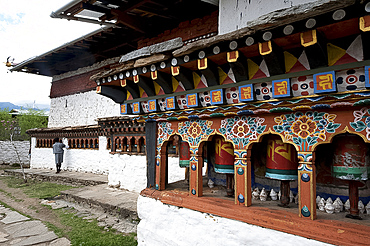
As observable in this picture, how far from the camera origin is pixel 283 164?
204 cm

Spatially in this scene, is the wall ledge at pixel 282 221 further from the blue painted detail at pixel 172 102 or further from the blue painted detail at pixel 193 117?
the blue painted detail at pixel 172 102

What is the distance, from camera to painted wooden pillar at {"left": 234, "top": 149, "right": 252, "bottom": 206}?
6.98ft

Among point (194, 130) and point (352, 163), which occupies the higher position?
point (194, 130)

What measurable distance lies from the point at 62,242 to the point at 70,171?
Answer: 732 cm

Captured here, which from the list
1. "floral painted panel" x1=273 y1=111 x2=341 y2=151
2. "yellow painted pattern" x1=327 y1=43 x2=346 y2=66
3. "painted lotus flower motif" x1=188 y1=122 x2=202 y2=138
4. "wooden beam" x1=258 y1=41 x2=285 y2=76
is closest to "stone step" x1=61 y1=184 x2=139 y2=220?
"painted lotus flower motif" x1=188 y1=122 x2=202 y2=138

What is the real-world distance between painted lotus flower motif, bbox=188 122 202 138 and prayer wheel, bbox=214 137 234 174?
0.84 feet

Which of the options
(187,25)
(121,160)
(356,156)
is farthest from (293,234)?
(121,160)

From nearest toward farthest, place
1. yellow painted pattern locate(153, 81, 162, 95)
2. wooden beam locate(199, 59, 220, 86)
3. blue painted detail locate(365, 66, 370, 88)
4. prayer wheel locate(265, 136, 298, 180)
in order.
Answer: blue painted detail locate(365, 66, 370, 88) → prayer wheel locate(265, 136, 298, 180) → wooden beam locate(199, 59, 220, 86) → yellow painted pattern locate(153, 81, 162, 95)

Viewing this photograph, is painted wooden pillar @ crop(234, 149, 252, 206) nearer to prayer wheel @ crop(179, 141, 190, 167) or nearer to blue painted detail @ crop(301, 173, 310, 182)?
blue painted detail @ crop(301, 173, 310, 182)

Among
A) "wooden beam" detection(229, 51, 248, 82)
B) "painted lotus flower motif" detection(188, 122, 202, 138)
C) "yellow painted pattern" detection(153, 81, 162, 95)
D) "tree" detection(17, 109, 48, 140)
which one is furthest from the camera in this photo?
"tree" detection(17, 109, 48, 140)

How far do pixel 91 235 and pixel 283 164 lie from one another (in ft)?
11.5

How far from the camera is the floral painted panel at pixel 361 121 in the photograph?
1575 mm

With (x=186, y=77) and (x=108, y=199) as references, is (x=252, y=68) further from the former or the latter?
(x=108, y=199)

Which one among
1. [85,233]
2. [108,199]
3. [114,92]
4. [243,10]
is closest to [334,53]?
[243,10]
